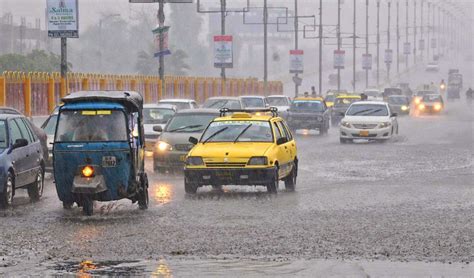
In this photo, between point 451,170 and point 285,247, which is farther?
point 451,170

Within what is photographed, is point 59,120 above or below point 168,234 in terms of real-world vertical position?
above

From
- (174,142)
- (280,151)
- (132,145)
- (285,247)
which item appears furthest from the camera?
(174,142)

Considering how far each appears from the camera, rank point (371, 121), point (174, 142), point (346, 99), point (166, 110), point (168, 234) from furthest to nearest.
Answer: point (346, 99) < point (371, 121) < point (166, 110) < point (174, 142) < point (168, 234)

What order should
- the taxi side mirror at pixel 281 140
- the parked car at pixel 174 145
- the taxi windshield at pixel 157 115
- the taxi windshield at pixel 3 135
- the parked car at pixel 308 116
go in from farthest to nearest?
the parked car at pixel 308 116, the taxi windshield at pixel 157 115, the parked car at pixel 174 145, the taxi side mirror at pixel 281 140, the taxi windshield at pixel 3 135

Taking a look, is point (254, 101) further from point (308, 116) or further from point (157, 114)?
point (157, 114)

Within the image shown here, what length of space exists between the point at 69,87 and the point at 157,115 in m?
13.4

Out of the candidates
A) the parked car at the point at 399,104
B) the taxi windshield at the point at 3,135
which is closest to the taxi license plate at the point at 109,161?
the taxi windshield at the point at 3,135

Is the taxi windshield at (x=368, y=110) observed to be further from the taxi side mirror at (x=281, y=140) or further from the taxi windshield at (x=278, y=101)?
the taxi side mirror at (x=281, y=140)

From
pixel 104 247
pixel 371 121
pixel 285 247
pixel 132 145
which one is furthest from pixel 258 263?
pixel 371 121

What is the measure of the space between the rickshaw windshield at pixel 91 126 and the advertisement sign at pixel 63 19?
65.8 ft

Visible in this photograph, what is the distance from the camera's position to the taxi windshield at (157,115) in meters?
35.9

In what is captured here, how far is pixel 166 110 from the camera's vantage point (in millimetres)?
36688

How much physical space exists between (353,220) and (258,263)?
476 cm

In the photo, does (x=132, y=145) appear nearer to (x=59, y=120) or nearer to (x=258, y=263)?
(x=59, y=120)
